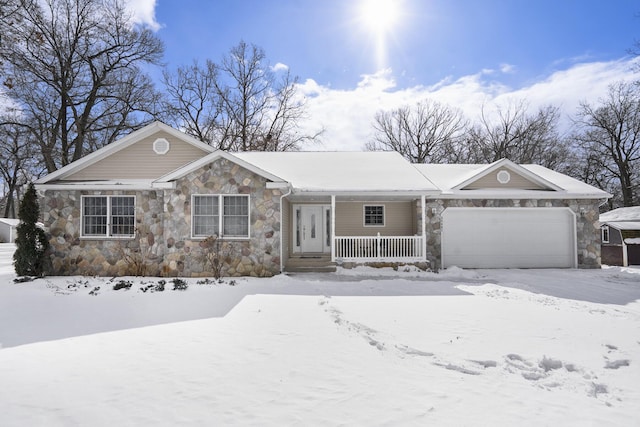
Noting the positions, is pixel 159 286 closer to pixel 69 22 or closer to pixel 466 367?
pixel 466 367

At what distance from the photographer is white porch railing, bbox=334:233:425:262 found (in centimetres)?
1134

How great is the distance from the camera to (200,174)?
33.6ft

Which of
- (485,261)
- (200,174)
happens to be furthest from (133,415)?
(485,261)

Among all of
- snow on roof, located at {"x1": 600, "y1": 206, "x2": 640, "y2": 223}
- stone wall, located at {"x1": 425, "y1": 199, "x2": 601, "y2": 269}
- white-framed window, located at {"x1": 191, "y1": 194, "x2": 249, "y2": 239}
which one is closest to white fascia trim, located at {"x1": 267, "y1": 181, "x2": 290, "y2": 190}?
white-framed window, located at {"x1": 191, "y1": 194, "x2": 249, "y2": 239}

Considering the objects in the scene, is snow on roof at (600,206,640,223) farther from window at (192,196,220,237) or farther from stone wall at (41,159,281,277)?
window at (192,196,220,237)

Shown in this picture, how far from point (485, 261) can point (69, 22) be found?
90.1 ft

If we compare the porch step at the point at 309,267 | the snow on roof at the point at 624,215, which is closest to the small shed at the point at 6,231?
the porch step at the point at 309,267

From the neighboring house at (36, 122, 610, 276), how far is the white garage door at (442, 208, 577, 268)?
0.04 metres

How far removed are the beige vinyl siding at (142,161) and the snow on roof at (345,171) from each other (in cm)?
299

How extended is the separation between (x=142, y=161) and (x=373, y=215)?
30.0 feet

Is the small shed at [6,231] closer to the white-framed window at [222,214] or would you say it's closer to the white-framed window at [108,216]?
the white-framed window at [108,216]

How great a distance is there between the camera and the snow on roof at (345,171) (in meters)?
11.3

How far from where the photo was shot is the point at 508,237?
1232 cm

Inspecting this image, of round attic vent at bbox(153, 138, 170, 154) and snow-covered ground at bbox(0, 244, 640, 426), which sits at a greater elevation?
round attic vent at bbox(153, 138, 170, 154)
